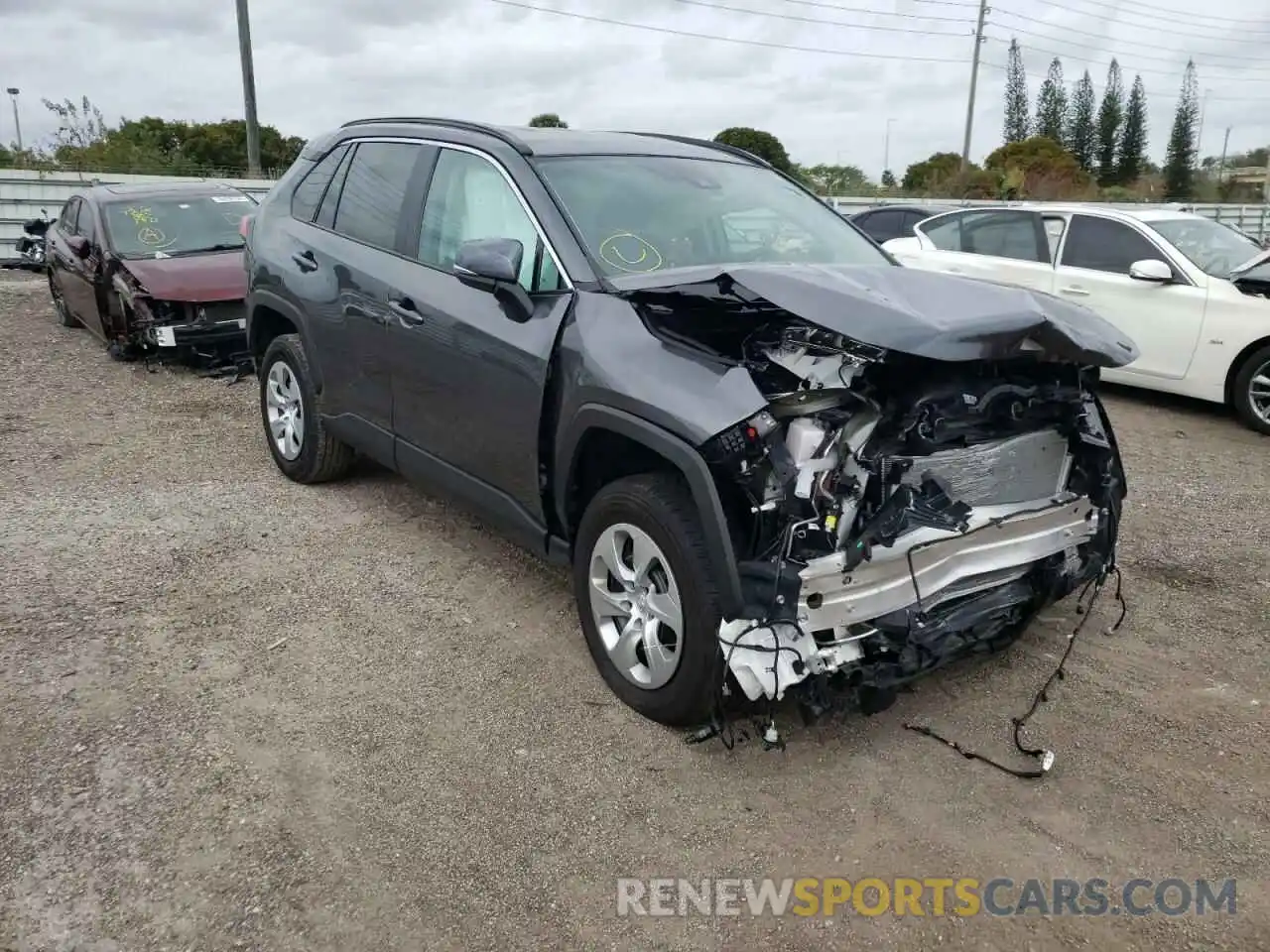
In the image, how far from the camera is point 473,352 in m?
3.89

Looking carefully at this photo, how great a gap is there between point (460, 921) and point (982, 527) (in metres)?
1.97

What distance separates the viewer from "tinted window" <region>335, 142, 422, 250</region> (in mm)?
4570

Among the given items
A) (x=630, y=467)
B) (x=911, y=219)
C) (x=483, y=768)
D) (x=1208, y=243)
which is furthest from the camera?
(x=911, y=219)

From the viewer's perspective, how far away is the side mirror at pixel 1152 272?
748cm

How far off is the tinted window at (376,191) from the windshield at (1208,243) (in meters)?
6.14

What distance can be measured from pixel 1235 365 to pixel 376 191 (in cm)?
620

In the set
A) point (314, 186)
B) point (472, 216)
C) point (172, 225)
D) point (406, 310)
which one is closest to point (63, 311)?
point (172, 225)

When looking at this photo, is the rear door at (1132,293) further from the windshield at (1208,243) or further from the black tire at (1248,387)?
the black tire at (1248,387)

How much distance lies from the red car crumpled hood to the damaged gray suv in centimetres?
477

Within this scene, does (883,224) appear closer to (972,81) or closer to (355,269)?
(355,269)

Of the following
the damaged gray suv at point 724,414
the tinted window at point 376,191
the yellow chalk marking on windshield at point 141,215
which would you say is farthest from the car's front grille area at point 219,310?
the damaged gray suv at point 724,414

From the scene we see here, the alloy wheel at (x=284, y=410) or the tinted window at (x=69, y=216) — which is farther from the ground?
the tinted window at (x=69, y=216)

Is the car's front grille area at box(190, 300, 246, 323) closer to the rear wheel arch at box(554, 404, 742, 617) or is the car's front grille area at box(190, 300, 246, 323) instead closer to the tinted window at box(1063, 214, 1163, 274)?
the rear wheel arch at box(554, 404, 742, 617)

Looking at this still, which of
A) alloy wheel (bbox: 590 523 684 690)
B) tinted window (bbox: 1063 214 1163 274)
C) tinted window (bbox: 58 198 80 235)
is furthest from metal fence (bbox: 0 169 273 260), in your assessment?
alloy wheel (bbox: 590 523 684 690)
